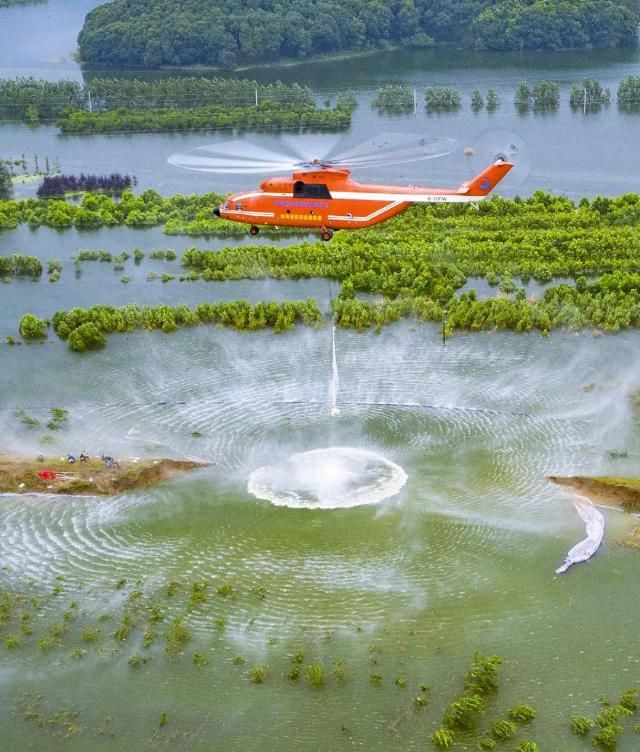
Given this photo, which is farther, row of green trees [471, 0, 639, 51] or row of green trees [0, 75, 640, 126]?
row of green trees [471, 0, 639, 51]

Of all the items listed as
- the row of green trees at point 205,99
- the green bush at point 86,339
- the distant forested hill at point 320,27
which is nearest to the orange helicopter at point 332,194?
the green bush at point 86,339

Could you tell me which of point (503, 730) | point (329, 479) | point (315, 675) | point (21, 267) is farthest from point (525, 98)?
point (503, 730)

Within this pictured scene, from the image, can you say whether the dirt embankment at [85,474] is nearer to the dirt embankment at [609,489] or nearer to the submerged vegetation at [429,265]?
the submerged vegetation at [429,265]

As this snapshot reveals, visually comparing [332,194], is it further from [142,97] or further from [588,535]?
[142,97]

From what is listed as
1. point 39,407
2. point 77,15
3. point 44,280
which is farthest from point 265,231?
point 77,15

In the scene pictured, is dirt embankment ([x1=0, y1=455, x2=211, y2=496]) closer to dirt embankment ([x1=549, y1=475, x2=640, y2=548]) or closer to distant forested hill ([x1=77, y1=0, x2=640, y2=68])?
dirt embankment ([x1=549, y1=475, x2=640, y2=548])

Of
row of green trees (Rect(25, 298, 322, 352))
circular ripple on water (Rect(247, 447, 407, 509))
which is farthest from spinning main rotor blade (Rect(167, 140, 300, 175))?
circular ripple on water (Rect(247, 447, 407, 509))
